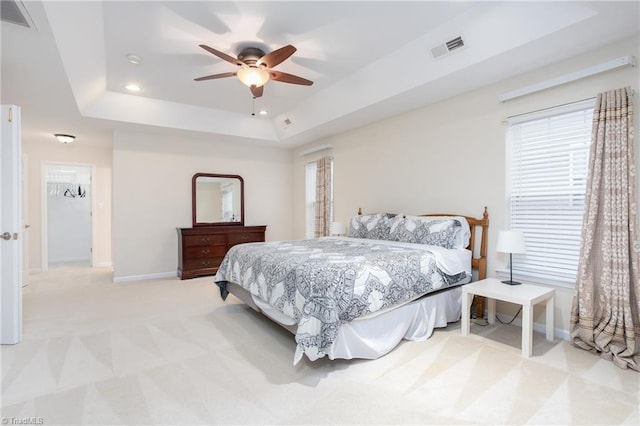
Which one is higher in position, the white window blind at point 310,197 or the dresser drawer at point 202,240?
the white window blind at point 310,197

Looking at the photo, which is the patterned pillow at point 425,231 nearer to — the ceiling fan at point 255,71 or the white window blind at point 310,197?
the ceiling fan at point 255,71

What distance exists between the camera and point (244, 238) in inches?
235

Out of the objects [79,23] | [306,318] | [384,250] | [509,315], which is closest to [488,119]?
[384,250]

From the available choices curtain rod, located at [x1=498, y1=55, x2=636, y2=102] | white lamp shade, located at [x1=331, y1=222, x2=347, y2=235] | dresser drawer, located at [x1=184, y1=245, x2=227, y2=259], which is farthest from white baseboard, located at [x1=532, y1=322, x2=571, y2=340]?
dresser drawer, located at [x1=184, y1=245, x2=227, y2=259]

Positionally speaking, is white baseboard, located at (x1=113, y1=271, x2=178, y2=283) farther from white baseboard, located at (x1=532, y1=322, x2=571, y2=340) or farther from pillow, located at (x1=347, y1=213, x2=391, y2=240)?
white baseboard, located at (x1=532, y1=322, x2=571, y2=340)

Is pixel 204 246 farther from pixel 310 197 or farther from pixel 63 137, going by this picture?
pixel 63 137

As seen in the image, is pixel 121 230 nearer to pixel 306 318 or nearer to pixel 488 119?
pixel 306 318

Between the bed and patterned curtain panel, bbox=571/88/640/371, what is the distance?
0.95m

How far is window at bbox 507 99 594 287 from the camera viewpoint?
9.37 ft

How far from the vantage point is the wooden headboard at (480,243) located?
346 cm

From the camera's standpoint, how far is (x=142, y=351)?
261cm

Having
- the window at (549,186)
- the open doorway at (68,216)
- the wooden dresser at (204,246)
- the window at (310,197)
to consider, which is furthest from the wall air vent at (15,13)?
the open doorway at (68,216)

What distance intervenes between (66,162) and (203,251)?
3.57 m

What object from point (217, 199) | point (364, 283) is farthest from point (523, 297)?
A: point (217, 199)
